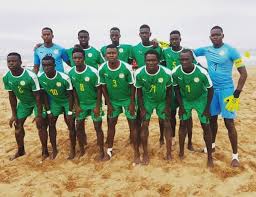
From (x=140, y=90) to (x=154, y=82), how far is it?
0.29 m

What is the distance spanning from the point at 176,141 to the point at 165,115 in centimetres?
127

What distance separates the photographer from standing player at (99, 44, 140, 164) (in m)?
5.32

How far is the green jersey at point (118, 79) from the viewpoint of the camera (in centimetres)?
533

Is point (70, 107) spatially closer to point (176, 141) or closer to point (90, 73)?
point (90, 73)

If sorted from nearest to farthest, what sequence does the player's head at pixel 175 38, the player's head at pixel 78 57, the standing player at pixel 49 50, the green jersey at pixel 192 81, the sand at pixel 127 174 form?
the sand at pixel 127 174
the green jersey at pixel 192 81
the player's head at pixel 78 57
the player's head at pixel 175 38
the standing player at pixel 49 50

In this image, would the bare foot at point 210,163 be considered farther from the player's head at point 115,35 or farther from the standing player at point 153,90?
the player's head at point 115,35

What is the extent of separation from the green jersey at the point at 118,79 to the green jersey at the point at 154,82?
188mm

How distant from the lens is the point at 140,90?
210 inches

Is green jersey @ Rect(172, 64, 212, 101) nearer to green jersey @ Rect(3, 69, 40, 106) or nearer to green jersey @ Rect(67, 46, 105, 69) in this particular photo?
green jersey @ Rect(67, 46, 105, 69)

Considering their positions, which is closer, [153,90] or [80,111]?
[153,90]

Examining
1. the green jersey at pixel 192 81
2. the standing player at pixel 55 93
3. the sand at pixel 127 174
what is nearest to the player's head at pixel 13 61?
the standing player at pixel 55 93

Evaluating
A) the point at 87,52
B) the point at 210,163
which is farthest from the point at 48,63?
the point at 210,163

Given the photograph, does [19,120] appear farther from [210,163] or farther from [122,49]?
[210,163]

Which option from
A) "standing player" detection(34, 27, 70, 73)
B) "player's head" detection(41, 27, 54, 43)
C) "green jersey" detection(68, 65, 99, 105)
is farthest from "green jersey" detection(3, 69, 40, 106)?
"player's head" detection(41, 27, 54, 43)
